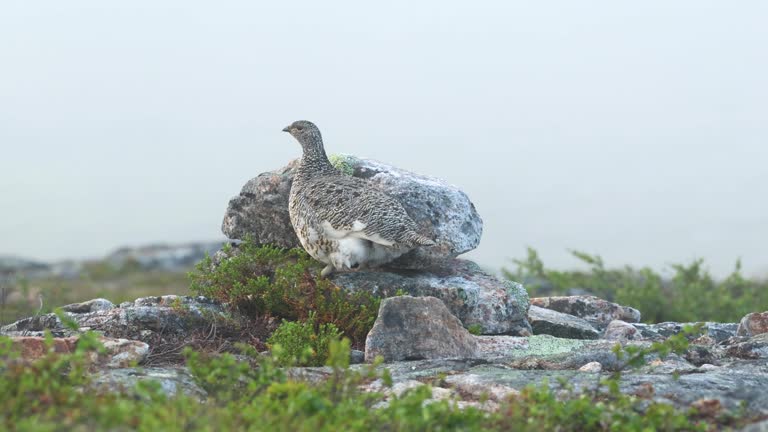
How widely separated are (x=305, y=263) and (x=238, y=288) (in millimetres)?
908

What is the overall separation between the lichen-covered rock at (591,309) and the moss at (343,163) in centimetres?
391

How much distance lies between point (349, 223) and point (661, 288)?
15.6 meters

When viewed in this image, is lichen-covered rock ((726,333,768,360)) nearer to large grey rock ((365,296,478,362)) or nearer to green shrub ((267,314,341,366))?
large grey rock ((365,296,478,362))

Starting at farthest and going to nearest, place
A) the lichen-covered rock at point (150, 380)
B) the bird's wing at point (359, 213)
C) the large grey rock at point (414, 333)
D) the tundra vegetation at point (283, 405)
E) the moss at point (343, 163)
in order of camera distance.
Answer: the moss at point (343, 163) → the bird's wing at point (359, 213) → the large grey rock at point (414, 333) → the lichen-covered rock at point (150, 380) → the tundra vegetation at point (283, 405)

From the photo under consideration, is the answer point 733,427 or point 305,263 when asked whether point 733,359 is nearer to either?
point 733,427

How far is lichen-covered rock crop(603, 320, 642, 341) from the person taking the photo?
1252 cm

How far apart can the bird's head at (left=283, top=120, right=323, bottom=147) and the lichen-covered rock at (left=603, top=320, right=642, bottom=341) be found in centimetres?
472

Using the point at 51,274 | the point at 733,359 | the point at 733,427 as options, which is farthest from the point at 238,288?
the point at 51,274

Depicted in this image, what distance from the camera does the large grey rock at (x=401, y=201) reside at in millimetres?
12180

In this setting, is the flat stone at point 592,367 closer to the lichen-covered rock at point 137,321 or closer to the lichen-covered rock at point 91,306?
the lichen-covered rock at point 137,321

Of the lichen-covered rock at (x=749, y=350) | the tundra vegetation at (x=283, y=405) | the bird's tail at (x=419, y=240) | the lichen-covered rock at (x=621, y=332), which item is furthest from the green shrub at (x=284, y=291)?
the lichen-covered rock at (x=749, y=350)

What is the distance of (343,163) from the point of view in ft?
43.1

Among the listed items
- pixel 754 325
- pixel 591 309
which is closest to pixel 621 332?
pixel 754 325

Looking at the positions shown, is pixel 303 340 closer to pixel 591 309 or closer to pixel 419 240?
pixel 419 240
